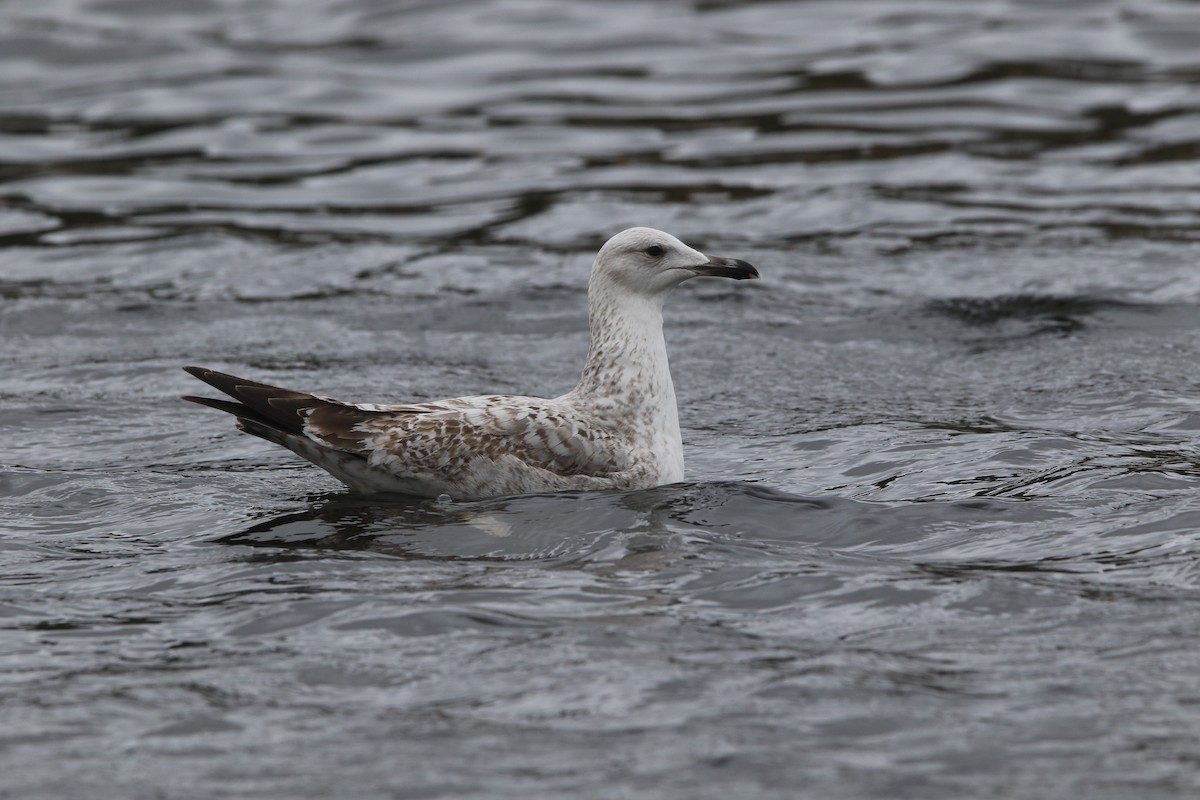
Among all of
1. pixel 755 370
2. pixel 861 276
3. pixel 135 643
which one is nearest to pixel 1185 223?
pixel 861 276

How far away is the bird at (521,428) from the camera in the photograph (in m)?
8.61

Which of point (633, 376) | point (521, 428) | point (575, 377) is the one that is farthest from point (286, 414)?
point (575, 377)

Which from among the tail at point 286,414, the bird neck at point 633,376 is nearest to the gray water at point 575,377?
the bird neck at point 633,376

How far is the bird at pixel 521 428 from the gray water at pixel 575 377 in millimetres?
165

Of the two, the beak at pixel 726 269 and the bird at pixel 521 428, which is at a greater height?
the beak at pixel 726 269

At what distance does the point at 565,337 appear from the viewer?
1277 centimetres

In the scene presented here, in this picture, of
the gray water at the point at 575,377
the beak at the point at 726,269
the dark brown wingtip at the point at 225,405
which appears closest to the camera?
the gray water at the point at 575,377

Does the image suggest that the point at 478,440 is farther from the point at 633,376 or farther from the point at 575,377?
the point at 575,377

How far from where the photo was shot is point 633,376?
29.5 feet

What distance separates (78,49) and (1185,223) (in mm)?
14386

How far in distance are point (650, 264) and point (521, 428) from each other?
1.11m

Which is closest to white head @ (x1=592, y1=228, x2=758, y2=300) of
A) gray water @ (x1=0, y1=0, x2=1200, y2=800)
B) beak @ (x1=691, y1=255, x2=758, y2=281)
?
beak @ (x1=691, y1=255, x2=758, y2=281)

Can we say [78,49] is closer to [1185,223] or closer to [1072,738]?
[1185,223]

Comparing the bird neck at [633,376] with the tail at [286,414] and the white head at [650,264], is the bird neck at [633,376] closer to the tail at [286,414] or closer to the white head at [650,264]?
the white head at [650,264]
